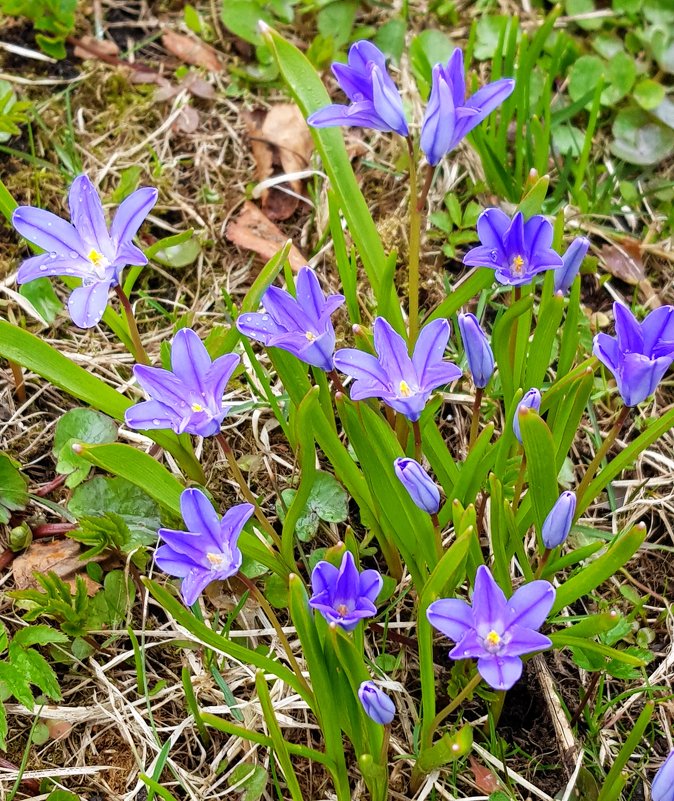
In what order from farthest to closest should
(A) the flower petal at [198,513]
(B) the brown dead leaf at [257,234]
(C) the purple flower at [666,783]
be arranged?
1. (B) the brown dead leaf at [257,234]
2. (A) the flower petal at [198,513]
3. (C) the purple flower at [666,783]

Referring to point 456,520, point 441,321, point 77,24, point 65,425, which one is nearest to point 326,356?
point 441,321

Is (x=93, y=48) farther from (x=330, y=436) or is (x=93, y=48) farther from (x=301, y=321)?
(x=330, y=436)

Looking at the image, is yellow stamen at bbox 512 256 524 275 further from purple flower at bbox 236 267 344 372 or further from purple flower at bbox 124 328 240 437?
purple flower at bbox 124 328 240 437

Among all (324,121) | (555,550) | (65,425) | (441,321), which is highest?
(324,121)

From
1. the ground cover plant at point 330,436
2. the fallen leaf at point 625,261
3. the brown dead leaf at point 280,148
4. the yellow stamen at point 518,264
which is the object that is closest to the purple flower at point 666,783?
the ground cover plant at point 330,436

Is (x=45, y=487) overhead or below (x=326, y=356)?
below

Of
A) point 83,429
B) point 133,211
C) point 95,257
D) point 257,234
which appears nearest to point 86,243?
point 95,257

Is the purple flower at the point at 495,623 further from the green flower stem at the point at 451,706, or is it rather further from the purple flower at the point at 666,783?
the purple flower at the point at 666,783

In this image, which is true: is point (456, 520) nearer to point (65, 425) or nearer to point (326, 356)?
point (326, 356)
